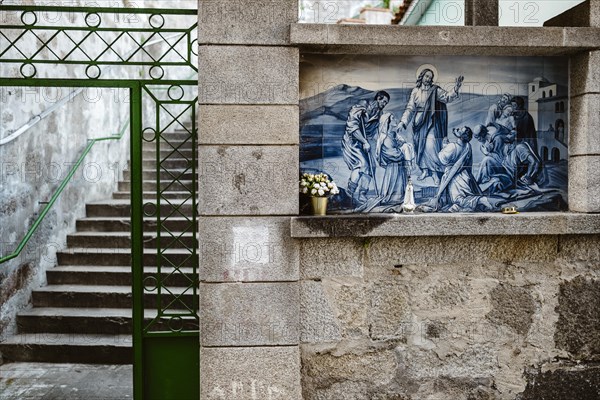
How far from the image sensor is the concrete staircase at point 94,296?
6.11 metres

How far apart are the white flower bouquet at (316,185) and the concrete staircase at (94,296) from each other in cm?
156

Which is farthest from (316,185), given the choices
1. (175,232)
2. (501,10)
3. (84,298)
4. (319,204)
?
(501,10)

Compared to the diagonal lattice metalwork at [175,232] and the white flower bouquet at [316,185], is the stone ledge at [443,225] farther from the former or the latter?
the diagonal lattice metalwork at [175,232]

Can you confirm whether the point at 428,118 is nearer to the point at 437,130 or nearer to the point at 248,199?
the point at 437,130

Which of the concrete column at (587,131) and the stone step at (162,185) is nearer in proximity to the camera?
the concrete column at (587,131)

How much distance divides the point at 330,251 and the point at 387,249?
0.46m

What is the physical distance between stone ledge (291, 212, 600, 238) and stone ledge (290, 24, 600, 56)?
1329 millimetres

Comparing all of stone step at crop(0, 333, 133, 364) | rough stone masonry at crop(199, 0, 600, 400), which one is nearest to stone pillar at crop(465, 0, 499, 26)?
rough stone masonry at crop(199, 0, 600, 400)

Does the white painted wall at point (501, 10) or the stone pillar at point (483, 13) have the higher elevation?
the white painted wall at point (501, 10)

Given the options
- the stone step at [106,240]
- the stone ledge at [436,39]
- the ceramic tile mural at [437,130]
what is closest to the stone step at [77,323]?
the stone step at [106,240]

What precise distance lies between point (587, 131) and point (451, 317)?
74.0 inches

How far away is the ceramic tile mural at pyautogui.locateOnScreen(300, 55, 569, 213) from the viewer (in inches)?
179

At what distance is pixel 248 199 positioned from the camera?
4266 millimetres

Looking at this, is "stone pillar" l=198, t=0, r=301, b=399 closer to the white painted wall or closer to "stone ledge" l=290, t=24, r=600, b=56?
"stone ledge" l=290, t=24, r=600, b=56
